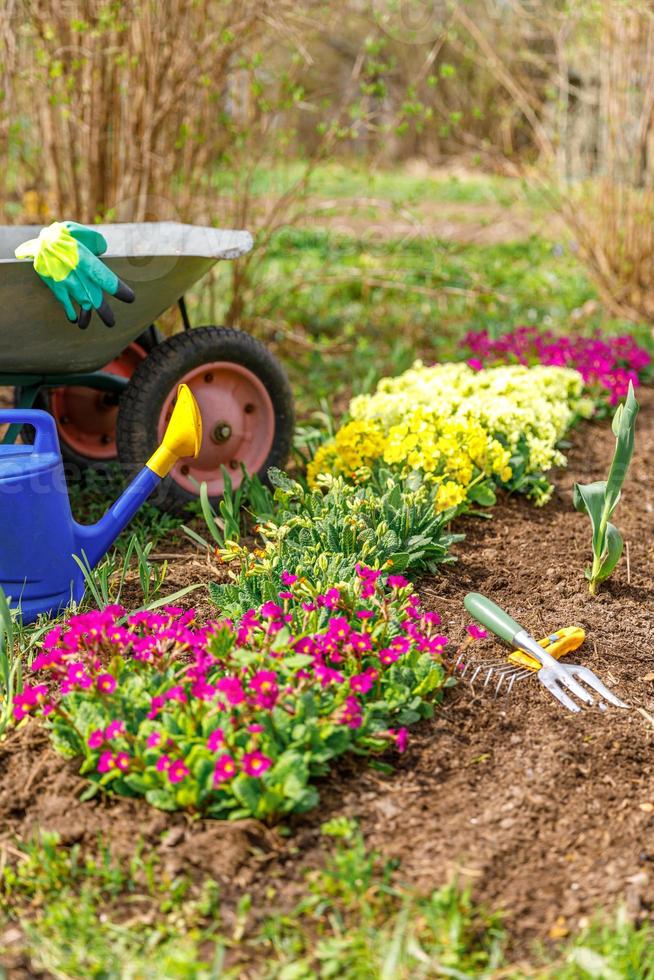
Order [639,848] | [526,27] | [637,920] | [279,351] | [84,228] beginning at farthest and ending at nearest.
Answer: [526,27] → [279,351] → [84,228] → [639,848] → [637,920]

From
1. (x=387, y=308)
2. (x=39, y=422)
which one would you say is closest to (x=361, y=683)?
(x=39, y=422)

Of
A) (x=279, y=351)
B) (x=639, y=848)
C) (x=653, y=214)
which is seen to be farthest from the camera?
(x=653, y=214)

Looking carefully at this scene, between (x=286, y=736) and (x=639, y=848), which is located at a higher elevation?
(x=286, y=736)

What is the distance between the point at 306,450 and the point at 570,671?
170 centimetres

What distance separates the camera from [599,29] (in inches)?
199

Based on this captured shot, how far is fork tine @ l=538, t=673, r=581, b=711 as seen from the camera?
201 cm

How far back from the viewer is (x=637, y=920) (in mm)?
1521

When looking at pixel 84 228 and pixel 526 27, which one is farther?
pixel 526 27

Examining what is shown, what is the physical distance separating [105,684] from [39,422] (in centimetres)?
70

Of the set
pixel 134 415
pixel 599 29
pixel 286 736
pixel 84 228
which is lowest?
pixel 286 736

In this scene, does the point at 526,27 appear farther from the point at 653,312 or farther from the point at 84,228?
the point at 84,228

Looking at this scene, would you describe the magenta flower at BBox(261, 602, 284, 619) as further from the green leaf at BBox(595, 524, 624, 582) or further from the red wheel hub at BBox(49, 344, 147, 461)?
the red wheel hub at BBox(49, 344, 147, 461)

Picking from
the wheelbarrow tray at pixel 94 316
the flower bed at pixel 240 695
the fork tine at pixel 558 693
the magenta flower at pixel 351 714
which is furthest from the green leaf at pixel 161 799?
the wheelbarrow tray at pixel 94 316

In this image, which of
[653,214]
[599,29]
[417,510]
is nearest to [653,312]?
[653,214]
